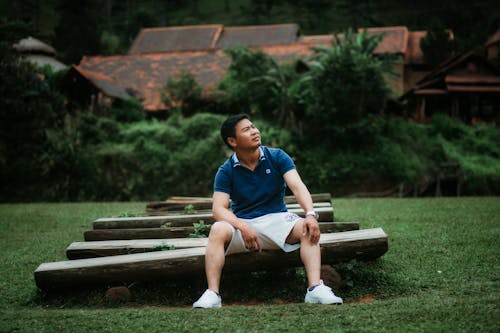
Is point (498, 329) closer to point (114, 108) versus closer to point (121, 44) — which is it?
point (114, 108)

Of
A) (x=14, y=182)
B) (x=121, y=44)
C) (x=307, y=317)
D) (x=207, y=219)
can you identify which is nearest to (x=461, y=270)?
(x=307, y=317)

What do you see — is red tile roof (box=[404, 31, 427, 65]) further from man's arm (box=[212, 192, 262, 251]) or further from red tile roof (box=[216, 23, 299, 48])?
man's arm (box=[212, 192, 262, 251])

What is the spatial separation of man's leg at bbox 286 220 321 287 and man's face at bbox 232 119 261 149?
2.36 ft

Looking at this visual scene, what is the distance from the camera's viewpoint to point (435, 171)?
631 inches

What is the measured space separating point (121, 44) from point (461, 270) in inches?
1647

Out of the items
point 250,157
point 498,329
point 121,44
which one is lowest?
point 498,329

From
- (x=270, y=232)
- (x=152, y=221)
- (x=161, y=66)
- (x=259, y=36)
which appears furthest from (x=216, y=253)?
(x=259, y=36)

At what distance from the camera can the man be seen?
11.5 ft

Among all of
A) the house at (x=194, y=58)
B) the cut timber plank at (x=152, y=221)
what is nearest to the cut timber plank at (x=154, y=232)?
the cut timber plank at (x=152, y=221)

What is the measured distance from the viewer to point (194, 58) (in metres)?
23.5

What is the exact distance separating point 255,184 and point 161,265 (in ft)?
3.20

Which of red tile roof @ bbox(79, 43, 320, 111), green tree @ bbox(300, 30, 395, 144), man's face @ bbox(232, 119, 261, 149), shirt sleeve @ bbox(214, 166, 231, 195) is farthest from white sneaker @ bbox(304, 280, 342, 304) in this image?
red tile roof @ bbox(79, 43, 320, 111)

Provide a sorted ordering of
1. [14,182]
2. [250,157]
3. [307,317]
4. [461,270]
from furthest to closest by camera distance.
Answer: [14,182], [461,270], [250,157], [307,317]

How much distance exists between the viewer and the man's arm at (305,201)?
3473 millimetres
